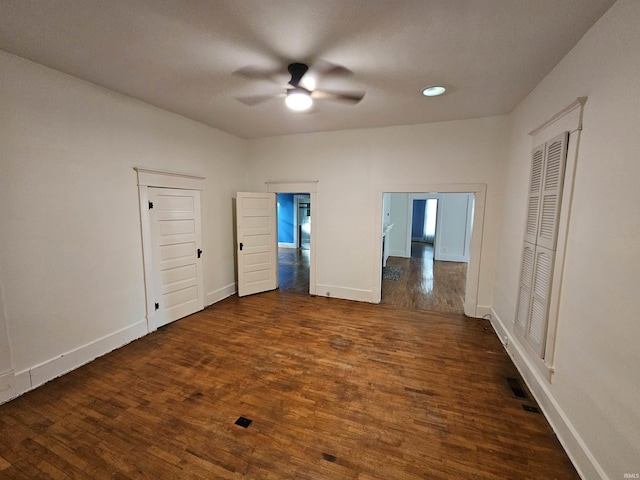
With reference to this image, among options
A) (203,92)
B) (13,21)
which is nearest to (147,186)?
(203,92)

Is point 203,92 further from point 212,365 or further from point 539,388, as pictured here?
point 539,388

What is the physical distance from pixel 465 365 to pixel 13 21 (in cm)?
478

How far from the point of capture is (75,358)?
2.71 m

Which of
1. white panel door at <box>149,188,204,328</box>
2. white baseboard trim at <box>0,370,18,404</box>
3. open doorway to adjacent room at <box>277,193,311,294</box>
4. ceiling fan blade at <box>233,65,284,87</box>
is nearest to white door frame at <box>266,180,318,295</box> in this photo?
white panel door at <box>149,188,204,328</box>

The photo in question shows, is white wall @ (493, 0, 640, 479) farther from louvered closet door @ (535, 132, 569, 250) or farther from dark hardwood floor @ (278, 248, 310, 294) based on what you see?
dark hardwood floor @ (278, 248, 310, 294)

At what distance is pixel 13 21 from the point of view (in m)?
1.82

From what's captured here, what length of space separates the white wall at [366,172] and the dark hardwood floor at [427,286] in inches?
23.9

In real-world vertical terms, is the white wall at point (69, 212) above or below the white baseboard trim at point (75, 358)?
above

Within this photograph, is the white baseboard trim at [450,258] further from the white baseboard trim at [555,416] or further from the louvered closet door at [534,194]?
the louvered closet door at [534,194]

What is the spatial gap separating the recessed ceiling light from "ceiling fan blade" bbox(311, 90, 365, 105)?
0.69 m

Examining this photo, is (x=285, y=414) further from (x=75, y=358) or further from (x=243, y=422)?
(x=75, y=358)

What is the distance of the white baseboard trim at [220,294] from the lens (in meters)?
4.50

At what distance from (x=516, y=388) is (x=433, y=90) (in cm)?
311

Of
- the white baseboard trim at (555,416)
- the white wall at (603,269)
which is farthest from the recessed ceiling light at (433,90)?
the white baseboard trim at (555,416)
